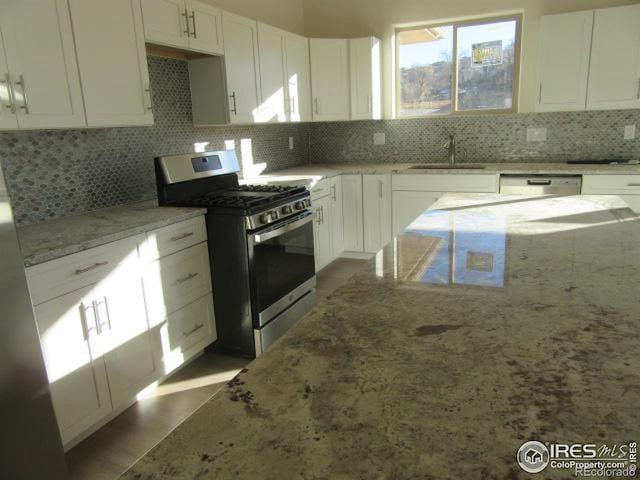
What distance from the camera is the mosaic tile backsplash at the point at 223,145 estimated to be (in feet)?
8.04

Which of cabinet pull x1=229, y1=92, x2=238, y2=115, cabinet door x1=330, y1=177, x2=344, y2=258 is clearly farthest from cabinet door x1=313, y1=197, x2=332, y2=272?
cabinet pull x1=229, y1=92, x2=238, y2=115

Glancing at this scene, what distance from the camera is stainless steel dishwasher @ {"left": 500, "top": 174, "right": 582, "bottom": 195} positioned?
147 inches

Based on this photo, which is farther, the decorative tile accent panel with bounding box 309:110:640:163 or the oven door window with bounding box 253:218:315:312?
the decorative tile accent panel with bounding box 309:110:640:163

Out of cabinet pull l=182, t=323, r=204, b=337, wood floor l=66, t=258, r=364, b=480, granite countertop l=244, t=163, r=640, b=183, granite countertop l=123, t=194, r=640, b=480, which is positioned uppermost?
granite countertop l=244, t=163, r=640, b=183

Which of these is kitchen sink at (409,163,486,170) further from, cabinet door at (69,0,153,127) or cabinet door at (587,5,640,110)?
cabinet door at (69,0,153,127)

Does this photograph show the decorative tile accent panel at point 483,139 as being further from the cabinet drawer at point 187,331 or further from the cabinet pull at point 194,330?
the cabinet pull at point 194,330

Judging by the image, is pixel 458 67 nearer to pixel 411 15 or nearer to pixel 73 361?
pixel 411 15

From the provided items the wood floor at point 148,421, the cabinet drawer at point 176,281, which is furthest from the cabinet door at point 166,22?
the wood floor at point 148,421

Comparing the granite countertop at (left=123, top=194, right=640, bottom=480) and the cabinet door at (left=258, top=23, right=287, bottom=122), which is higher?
the cabinet door at (left=258, top=23, right=287, bottom=122)

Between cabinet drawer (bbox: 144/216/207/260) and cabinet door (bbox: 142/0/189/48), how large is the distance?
104cm

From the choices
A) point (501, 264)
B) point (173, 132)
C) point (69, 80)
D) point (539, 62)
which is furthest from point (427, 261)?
point (539, 62)

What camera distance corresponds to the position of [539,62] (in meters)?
3.82

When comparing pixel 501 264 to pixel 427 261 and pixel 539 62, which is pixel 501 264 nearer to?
pixel 427 261

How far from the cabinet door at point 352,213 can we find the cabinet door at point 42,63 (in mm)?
2619
